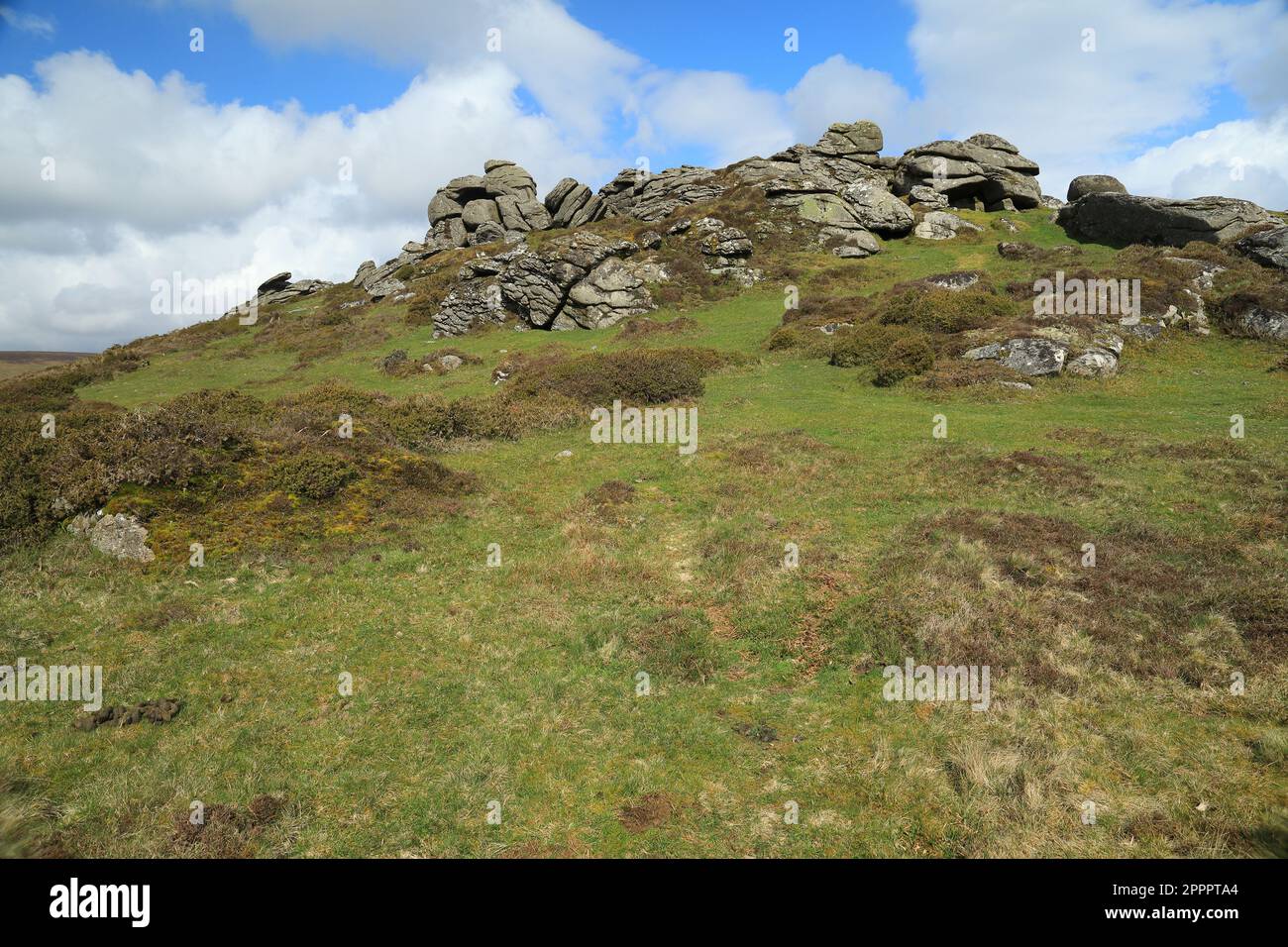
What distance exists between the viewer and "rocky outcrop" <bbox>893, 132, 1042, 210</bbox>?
77125mm

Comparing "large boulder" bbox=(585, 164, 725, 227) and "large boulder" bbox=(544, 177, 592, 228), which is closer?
"large boulder" bbox=(585, 164, 725, 227)

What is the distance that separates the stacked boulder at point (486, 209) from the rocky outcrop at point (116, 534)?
82.0 metres

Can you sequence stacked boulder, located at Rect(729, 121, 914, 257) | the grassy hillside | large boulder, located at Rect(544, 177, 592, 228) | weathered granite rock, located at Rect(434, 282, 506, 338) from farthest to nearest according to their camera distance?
large boulder, located at Rect(544, 177, 592, 228) → stacked boulder, located at Rect(729, 121, 914, 257) → weathered granite rock, located at Rect(434, 282, 506, 338) → the grassy hillside

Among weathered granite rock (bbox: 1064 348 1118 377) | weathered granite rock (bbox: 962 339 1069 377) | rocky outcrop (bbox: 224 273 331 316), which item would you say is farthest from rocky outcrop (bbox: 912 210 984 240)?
rocky outcrop (bbox: 224 273 331 316)

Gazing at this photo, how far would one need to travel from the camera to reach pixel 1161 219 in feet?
163

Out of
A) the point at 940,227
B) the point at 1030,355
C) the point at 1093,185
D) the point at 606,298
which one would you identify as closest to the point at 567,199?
the point at 606,298

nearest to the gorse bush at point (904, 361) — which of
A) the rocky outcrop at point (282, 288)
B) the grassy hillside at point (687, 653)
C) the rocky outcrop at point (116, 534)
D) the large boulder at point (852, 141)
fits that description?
the grassy hillside at point (687, 653)

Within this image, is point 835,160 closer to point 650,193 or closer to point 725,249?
point 650,193

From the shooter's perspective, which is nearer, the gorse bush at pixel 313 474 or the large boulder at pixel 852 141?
the gorse bush at pixel 313 474

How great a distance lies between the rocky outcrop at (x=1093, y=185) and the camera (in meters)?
66.0

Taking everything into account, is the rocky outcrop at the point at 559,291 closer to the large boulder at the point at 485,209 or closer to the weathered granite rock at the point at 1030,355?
the weathered granite rock at the point at 1030,355

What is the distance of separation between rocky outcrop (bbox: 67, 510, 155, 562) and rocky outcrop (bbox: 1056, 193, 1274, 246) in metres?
64.9

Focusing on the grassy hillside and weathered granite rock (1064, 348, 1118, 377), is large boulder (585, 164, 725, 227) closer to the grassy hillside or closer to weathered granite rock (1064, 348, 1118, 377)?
weathered granite rock (1064, 348, 1118, 377)

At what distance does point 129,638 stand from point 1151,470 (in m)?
26.4
